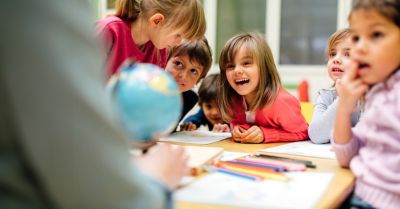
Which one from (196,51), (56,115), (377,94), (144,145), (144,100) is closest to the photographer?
(56,115)

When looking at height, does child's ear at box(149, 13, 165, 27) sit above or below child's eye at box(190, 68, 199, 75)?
above

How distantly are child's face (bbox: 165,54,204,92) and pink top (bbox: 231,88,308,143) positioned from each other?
37 cm

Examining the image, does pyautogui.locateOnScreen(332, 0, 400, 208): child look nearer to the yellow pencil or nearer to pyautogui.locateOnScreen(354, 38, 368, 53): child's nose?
pyautogui.locateOnScreen(354, 38, 368, 53): child's nose

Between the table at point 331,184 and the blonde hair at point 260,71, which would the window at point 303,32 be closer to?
the blonde hair at point 260,71

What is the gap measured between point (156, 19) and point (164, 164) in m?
0.97

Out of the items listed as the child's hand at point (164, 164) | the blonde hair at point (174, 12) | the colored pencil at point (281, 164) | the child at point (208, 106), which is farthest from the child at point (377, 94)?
the child at point (208, 106)

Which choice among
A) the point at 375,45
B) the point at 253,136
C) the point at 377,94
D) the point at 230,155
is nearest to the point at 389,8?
the point at 375,45

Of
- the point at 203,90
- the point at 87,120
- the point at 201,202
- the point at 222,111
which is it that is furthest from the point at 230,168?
the point at 203,90

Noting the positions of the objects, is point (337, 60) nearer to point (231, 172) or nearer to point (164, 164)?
point (231, 172)

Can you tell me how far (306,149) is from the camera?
4.26 ft

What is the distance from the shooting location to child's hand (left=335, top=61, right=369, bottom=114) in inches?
37.0

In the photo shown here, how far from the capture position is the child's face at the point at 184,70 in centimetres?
183

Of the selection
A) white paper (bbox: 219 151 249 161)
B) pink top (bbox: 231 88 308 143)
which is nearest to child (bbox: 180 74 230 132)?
pink top (bbox: 231 88 308 143)

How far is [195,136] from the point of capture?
5.14 ft
